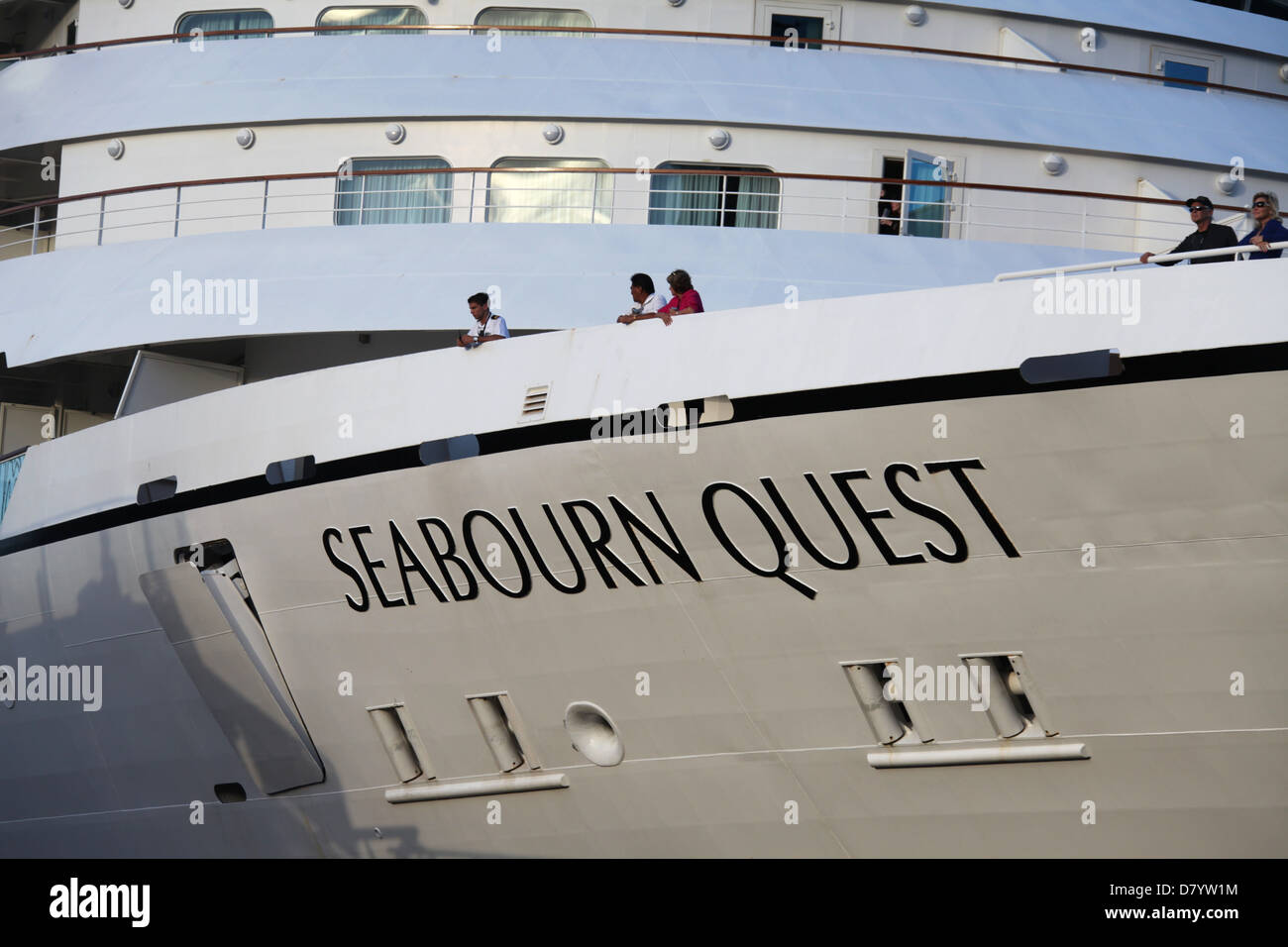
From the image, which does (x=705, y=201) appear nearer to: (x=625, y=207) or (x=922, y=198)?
(x=625, y=207)

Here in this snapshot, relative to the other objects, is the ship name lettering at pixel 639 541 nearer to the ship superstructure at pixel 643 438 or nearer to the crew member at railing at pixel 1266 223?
the ship superstructure at pixel 643 438

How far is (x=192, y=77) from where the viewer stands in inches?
546

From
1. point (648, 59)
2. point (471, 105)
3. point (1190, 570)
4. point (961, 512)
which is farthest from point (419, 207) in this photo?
point (1190, 570)

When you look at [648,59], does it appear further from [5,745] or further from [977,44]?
[5,745]

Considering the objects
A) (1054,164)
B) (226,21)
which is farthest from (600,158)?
(226,21)

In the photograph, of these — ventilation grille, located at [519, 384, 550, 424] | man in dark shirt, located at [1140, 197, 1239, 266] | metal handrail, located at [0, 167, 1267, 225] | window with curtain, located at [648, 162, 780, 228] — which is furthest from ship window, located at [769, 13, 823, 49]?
ventilation grille, located at [519, 384, 550, 424]

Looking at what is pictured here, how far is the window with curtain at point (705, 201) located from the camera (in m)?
12.8

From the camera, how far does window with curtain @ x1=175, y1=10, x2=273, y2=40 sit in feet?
47.0

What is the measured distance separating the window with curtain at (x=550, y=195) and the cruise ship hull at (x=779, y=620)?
161 inches

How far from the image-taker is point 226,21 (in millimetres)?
14547

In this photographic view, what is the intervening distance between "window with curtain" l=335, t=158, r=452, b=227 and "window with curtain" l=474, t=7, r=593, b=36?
1.50 metres

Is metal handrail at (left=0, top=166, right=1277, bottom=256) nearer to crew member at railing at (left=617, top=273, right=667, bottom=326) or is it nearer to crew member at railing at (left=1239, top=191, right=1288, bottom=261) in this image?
crew member at railing at (left=617, top=273, right=667, bottom=326)

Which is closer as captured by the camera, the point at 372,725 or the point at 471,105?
the point at 372,725
